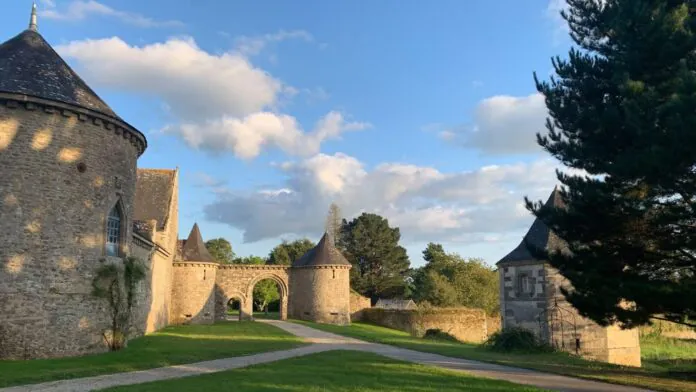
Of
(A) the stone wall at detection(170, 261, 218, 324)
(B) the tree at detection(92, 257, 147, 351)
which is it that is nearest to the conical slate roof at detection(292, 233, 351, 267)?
(A) the stone wall at detection(170, 261, 218, 324)

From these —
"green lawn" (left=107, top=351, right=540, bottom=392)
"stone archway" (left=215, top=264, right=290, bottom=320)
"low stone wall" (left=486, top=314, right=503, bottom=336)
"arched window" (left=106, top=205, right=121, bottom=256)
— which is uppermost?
"arched window" (left=106, top=205, right=121, bottom=256)

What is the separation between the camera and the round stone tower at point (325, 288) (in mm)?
38531

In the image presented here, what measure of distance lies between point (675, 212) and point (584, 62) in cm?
→ 413

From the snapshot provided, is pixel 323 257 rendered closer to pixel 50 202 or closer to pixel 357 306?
pixel 357 306

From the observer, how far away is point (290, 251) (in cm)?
7762

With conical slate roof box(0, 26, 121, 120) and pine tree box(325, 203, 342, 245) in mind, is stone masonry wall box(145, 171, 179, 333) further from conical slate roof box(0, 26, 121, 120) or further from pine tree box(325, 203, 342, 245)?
pine tree box(325, 203, 342, 245)

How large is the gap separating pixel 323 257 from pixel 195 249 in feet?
29.9

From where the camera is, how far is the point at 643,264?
1202 centimetres

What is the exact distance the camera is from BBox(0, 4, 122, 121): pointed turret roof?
46.7ft

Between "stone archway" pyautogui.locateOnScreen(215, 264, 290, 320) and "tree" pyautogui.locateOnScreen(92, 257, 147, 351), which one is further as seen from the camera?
"stone archway" pyautogui.locateOnScreen(215, 264, 290, 320)

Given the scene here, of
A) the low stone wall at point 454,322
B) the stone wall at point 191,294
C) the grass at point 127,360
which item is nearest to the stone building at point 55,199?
the grass at point 127,360

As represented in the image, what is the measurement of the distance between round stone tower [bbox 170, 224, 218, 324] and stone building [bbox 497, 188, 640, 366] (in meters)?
22.2

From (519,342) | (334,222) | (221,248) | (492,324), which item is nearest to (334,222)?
(334,222)

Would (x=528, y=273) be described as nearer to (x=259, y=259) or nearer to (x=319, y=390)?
(x=319, y=390)
